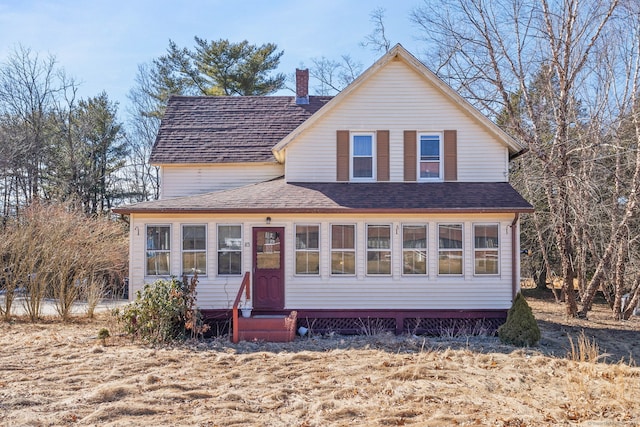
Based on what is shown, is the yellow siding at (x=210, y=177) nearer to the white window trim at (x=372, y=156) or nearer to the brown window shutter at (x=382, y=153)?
the white window trim at (x=372, y=156)

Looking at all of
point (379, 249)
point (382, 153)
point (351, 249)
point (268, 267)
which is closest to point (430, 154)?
point (382, 153)

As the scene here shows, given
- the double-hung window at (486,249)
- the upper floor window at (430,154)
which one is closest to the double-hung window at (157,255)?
the upper floor window at (430,154)

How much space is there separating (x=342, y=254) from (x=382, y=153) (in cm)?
311

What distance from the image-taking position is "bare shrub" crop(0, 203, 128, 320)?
49.5 feet

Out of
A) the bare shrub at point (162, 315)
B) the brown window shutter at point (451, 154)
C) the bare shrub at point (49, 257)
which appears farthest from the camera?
the bare shrub at point (49, 257)

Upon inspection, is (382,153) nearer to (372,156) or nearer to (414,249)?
(372,156)

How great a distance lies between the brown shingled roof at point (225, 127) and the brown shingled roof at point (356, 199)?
2.37 metres

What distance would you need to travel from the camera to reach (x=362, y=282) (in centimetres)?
1308

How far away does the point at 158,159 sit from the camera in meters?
15.8

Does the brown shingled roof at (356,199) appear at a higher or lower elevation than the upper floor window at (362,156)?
lower

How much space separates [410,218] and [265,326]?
4500 mm

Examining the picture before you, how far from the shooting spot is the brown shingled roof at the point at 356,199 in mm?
12531

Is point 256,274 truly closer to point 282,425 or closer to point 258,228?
point 258,228

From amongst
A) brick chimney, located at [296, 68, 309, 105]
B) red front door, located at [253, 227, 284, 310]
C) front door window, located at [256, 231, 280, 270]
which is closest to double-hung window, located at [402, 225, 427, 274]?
red front door, located at [253, 227, 284, 310]
